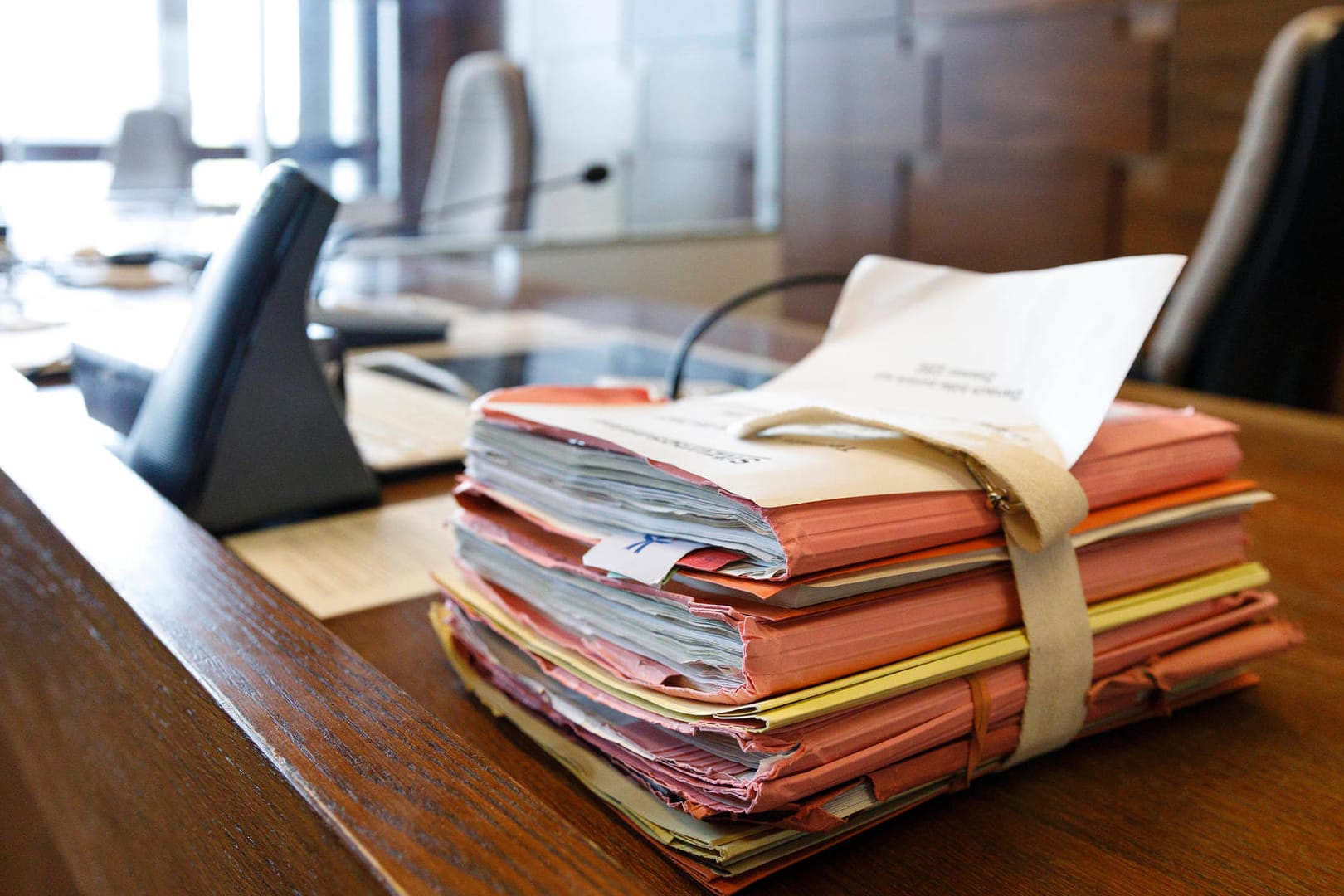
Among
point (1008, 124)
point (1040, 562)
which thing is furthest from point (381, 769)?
point (1008, 124)

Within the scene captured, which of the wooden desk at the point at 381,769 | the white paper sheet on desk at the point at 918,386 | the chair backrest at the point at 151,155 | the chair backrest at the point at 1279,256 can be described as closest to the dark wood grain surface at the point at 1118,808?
the wooden desk at the point at 381,769

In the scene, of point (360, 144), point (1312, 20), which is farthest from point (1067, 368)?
point (360, 144)

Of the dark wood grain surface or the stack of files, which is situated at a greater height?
the stack of files

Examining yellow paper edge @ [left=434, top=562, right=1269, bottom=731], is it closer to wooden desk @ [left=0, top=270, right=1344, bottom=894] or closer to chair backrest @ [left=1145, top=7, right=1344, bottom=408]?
wooden desk @ [left=0, top=270, right=1344, bottom=894]

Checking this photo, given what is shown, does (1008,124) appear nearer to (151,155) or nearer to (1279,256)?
(1279,256)

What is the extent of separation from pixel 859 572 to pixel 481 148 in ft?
12.2

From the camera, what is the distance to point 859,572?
13.6 inches

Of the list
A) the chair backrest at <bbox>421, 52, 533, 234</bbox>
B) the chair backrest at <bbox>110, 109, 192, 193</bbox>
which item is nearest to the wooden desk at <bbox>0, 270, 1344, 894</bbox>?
the chair backrest at <bbox>421, 52, 533, 234</bbox>

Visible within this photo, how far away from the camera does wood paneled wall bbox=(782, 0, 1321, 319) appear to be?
2.81 metres

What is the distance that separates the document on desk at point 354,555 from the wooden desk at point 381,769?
0.09 feet

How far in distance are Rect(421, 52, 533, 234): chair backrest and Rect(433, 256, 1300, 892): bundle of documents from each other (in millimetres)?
3358

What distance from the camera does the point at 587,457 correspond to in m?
0.41

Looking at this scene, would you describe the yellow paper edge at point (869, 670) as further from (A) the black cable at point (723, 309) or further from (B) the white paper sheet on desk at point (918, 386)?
(A) the black cable at point (723, 309)

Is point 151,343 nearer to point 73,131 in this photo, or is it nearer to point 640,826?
point 640,826
